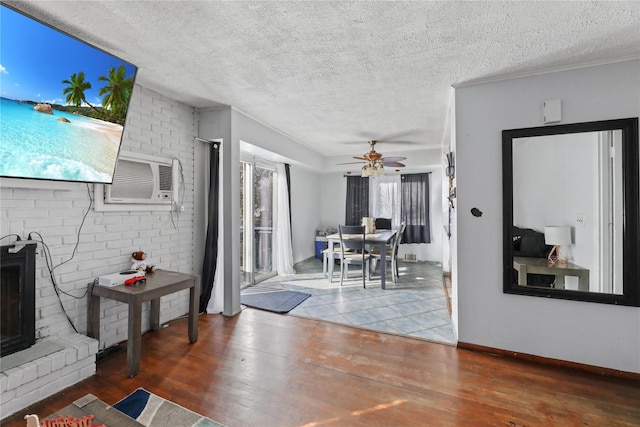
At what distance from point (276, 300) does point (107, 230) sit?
79.6 inches

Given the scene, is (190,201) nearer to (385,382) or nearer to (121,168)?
(121,168)

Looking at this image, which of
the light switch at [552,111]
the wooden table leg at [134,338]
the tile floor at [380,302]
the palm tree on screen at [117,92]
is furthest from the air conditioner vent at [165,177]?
the light switch at [552,111]

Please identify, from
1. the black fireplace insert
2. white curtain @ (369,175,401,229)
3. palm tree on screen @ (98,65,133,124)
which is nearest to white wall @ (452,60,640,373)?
palm tree on screen @ (98,65,133,124)

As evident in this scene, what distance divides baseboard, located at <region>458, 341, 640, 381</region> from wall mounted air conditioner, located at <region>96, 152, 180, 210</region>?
122 inches

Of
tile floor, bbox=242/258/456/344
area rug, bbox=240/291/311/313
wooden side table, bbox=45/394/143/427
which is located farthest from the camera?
area rug, bbox=240/291/311/313

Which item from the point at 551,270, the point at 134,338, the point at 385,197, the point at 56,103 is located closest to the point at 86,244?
the point at 134,338

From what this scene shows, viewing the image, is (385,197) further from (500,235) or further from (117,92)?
(117,92)

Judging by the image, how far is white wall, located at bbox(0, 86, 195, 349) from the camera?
1.94 m

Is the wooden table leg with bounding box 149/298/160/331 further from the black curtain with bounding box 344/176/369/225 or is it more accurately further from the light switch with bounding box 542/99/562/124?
the black curtain with bounding box 344/176/369/225

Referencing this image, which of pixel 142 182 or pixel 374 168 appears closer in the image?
pixel 142 182

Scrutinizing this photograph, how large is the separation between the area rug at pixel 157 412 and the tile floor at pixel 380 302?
1.60 meters

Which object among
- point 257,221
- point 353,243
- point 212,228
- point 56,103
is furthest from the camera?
point 257,221

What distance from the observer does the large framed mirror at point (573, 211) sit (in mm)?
2031

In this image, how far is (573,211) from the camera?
2.18 metres
